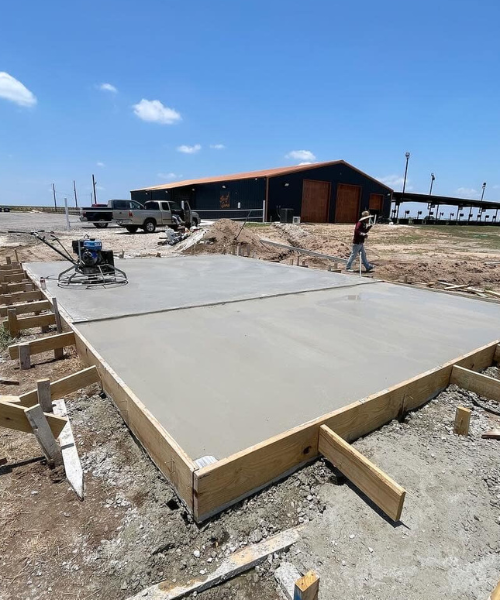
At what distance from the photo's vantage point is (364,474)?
1.93 m

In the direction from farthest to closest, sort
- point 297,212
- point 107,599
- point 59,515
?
point 297,212 < point 59,515 < point 107,599

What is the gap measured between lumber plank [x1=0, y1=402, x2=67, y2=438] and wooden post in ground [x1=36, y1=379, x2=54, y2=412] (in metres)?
0.20

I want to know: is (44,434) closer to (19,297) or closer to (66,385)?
(66,385)

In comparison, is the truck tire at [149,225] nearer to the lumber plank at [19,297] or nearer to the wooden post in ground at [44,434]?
the lumber plank at [19,297]

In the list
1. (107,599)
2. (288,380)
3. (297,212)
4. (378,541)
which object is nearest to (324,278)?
(288,380)

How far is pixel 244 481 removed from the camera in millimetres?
1913

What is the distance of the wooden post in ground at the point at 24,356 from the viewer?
3.52m

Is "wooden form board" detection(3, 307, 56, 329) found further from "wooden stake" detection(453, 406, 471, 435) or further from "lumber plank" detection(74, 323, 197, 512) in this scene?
"wooden stake" detection(453, 406, 471, 435)

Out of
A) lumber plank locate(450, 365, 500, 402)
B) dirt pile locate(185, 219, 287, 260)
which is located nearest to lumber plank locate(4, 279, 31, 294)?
lumber plank locate(450, 365, 500, 402)

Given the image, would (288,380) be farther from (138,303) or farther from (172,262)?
(172,262)

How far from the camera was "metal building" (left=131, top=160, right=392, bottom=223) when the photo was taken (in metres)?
25.3

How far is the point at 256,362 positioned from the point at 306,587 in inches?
78.3

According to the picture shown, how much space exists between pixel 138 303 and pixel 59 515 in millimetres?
3307

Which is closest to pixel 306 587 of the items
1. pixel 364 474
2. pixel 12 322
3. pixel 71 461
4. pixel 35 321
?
pixel 364 474
